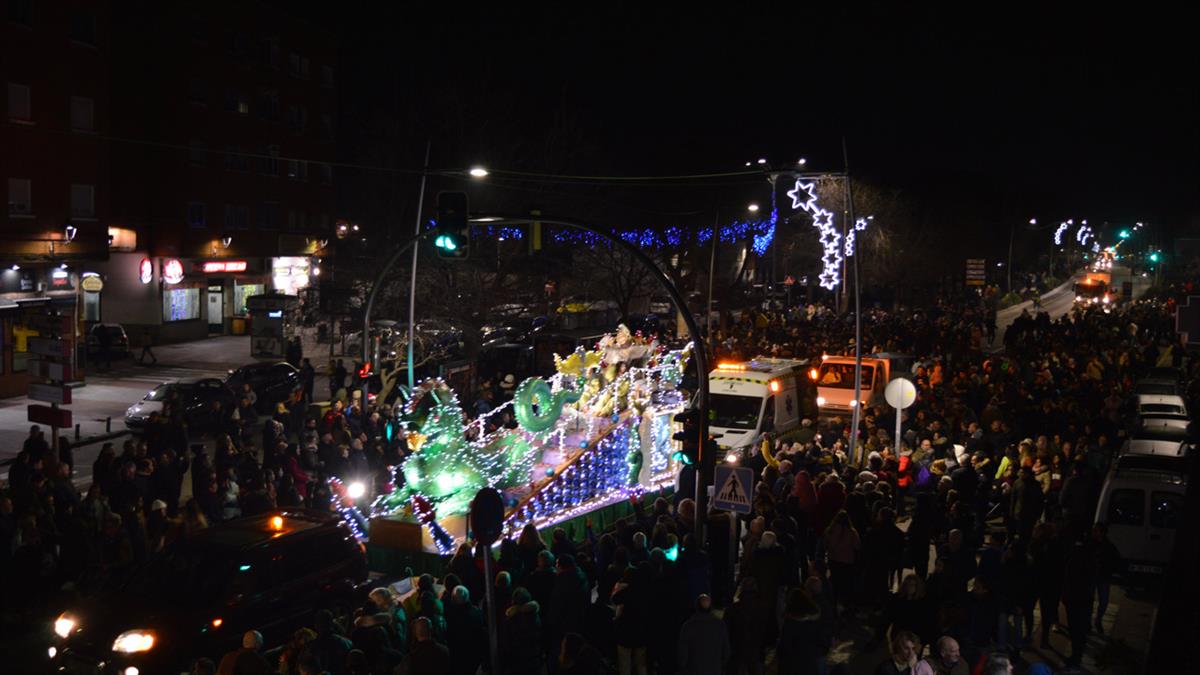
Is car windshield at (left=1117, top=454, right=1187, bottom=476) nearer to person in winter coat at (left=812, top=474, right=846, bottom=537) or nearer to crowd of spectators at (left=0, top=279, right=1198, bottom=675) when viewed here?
crowd of spectators at (left=0, top=279, right=1198, bottom=675)

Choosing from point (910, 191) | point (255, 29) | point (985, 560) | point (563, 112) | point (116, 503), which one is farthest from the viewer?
point (910, 191)

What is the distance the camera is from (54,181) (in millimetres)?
32688

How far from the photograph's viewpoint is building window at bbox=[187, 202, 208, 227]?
46781 millimetres

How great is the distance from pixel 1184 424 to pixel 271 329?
3032 cm

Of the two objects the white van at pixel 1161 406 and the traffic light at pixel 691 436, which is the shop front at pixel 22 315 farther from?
the white van at pixel 1161 406

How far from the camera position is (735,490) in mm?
13180

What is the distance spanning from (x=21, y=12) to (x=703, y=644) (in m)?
30.7

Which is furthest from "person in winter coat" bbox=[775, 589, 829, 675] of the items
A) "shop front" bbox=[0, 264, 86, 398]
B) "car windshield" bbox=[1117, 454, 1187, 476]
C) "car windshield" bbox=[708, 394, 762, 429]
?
"shop front" bbox=[0, 264, 86, 398]

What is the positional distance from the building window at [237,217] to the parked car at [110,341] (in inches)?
471

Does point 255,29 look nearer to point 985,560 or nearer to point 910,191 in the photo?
point 985,560

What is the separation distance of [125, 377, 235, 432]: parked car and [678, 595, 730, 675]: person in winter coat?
17.7 meters

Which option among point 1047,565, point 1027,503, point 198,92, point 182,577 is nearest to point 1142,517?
point 1027,503

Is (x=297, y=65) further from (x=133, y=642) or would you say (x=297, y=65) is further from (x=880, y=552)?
(x=880, y=552)

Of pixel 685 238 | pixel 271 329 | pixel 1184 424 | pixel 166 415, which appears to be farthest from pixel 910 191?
pixel 166 415
